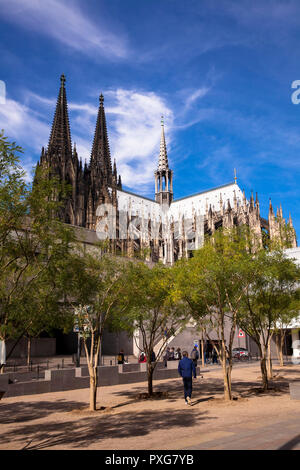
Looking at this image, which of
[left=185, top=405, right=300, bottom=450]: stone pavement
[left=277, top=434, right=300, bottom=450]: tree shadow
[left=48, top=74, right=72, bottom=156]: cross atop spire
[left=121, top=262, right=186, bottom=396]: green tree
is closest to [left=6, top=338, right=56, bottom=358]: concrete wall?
[left=121, top=262, right=186, bottom=396]: green tree

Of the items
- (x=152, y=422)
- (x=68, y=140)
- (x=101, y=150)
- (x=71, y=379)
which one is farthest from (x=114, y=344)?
(x=101, y=150)

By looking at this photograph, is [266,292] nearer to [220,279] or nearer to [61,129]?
[220,279]

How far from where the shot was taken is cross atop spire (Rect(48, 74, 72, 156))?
83.9 metres

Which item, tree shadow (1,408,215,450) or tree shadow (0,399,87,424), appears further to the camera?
tree shadow (0,399,87,424)

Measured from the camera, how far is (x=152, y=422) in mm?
11125

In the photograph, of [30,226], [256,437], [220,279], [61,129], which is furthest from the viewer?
[61,129]

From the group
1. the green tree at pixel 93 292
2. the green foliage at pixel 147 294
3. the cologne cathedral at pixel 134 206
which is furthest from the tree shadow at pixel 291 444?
the cologne cathedral at pixel 134 206

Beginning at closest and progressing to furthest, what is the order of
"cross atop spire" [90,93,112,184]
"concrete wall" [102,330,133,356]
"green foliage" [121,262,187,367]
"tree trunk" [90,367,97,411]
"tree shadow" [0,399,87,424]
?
"tree shadow" [0,399,87,424] → "tree trunk" [90,367,97,411] → "green foliage" [121,262,187,367] → "concrete wall" [102,330,133,356] → "cross atop spire" [90,93,112,184]

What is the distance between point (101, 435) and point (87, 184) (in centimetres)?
7893

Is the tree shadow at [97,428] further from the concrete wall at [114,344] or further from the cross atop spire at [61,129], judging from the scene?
the cross atop spire at [61,129]

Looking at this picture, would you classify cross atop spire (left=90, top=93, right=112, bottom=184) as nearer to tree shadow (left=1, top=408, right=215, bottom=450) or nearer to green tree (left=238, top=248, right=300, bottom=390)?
green tree (left=238, top=248, right=300, bottom=390)

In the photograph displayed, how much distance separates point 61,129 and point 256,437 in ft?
279

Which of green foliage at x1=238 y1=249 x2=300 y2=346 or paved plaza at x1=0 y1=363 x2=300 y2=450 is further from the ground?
green foliage at x1=238 y1=249 x2=300 y2=346
